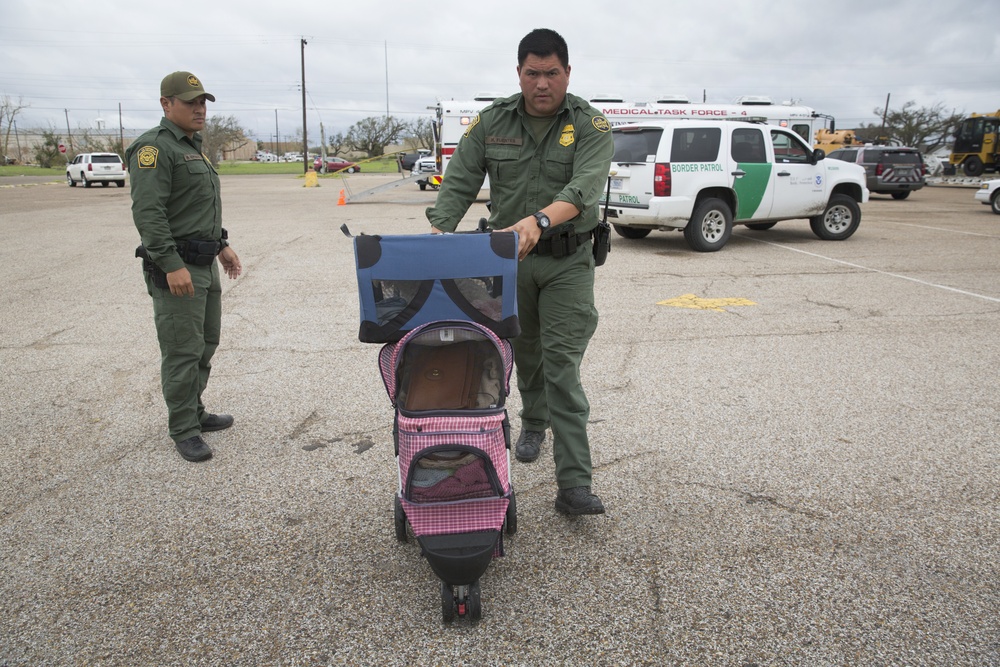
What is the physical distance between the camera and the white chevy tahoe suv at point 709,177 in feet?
33.9

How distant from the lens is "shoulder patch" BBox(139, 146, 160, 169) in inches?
135

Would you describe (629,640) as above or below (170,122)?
below

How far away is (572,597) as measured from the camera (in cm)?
255

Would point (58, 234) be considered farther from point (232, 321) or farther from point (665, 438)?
point (665, 438)

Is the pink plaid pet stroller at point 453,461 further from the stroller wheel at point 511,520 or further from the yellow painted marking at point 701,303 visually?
the yellow painted marking at point 701,303

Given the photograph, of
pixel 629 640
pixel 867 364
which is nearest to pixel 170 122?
pixel 629 640

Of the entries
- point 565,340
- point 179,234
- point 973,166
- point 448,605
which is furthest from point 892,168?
point 448,605

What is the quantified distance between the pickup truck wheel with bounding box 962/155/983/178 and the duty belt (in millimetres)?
34298

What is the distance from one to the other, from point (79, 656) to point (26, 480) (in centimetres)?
159

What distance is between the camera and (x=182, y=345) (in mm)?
3695

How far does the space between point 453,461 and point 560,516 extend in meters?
0.93

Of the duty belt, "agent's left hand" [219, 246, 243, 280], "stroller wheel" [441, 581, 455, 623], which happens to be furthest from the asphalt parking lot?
the duty belt

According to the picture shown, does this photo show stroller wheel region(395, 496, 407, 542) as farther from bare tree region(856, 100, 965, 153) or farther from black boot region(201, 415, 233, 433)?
bare tree region(856, 100, 965, 153)

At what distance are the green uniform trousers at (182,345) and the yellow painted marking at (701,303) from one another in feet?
15.8
